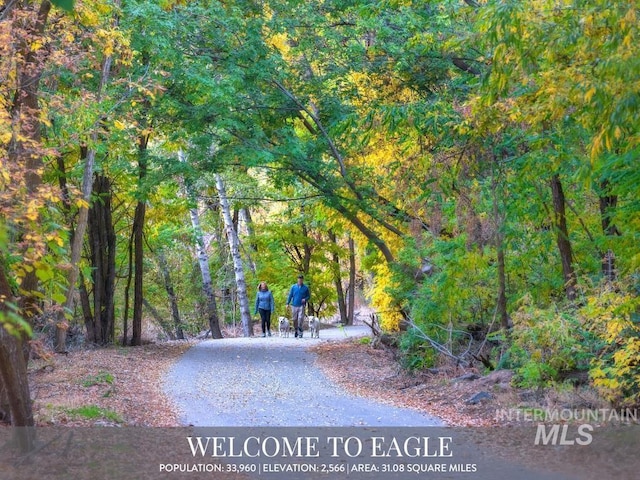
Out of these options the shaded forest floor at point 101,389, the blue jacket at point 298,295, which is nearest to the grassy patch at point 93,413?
the shaded forest floor at point 101,389

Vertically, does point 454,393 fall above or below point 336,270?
below

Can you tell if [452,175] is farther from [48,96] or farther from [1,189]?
[1,189]

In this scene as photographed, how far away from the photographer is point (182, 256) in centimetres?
3438

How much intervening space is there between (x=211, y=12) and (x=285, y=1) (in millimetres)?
2129

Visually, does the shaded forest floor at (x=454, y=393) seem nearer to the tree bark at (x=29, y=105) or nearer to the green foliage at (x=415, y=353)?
the green foliage at (x=415, y=353)

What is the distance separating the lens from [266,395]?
43.5ft

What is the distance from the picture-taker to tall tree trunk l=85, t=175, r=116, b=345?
20.8 meters

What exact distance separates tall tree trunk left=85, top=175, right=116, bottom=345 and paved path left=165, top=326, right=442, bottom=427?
2.72 meters

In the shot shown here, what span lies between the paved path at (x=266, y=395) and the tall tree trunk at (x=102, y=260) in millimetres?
2716

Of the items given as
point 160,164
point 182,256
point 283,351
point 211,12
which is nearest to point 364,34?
point 211,12

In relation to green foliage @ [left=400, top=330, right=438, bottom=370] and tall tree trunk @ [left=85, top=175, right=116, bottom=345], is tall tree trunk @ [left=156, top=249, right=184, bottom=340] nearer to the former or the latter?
tall tree trunk @ [left=85, top=175, right=116, bottom=345]

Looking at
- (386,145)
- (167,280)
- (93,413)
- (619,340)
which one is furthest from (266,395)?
(167,280)

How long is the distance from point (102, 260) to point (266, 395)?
956 centimetres

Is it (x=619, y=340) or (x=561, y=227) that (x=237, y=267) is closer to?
(x=561, y=227)
